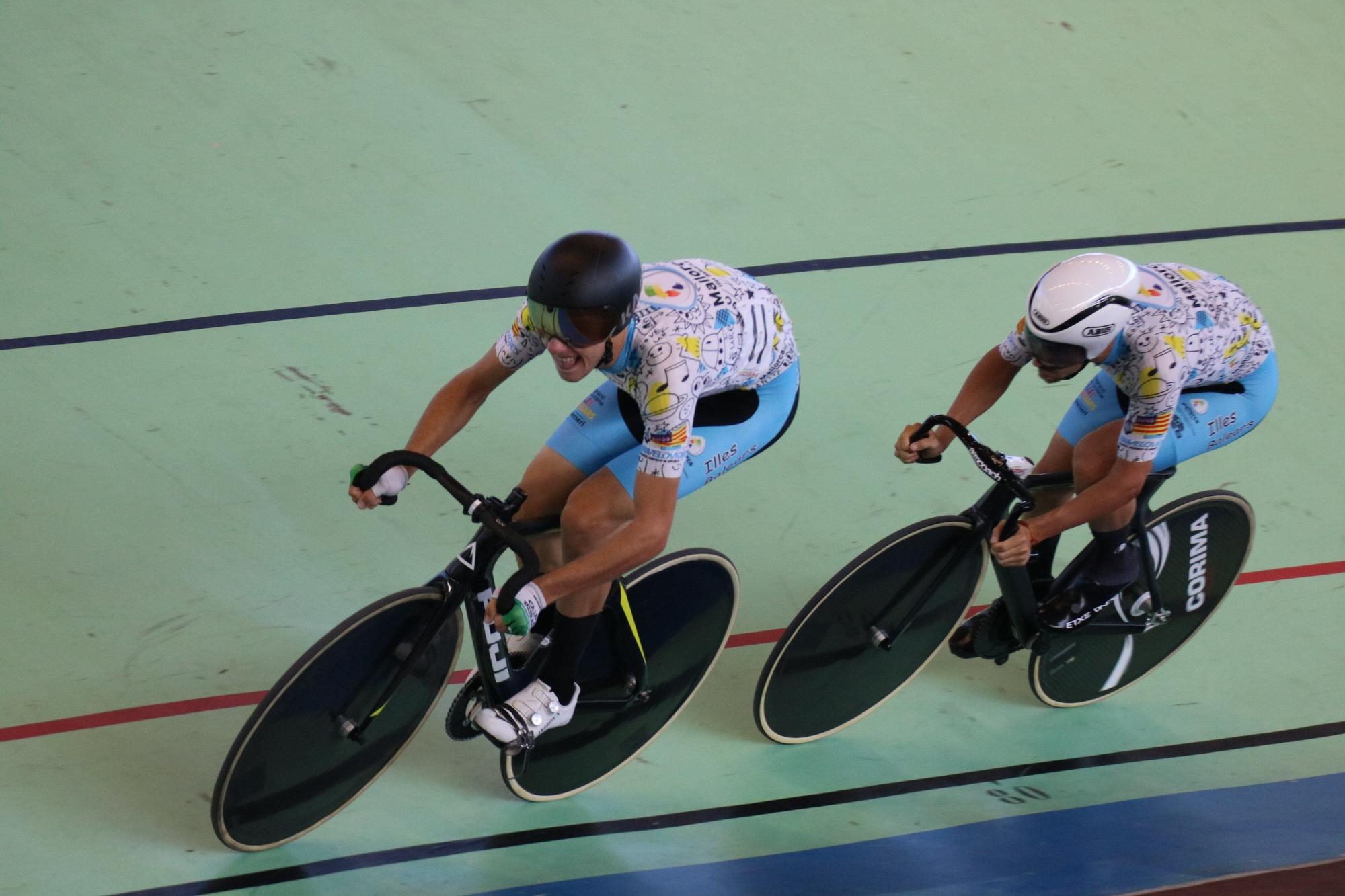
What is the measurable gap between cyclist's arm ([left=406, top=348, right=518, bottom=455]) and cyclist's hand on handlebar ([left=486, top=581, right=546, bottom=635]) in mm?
432

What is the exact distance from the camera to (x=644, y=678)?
3031mm

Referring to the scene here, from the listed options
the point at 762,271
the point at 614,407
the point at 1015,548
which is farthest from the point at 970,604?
the point at 762,271

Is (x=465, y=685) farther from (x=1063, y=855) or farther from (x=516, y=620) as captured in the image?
(x=1063, y=855)

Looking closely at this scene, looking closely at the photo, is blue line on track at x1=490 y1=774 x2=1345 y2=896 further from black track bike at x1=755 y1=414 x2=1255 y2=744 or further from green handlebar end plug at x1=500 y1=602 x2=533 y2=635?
green handlebar end plug at x1=500 y1=602 x2=533 y2=635

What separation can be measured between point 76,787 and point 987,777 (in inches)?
82.8

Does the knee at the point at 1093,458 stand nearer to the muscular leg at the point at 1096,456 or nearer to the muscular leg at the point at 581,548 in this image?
the muscular leg at the point at 1096,456

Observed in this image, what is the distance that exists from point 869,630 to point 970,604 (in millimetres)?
291

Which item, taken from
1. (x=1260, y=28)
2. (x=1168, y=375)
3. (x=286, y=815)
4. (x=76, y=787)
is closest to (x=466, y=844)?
(x=286, y=815)

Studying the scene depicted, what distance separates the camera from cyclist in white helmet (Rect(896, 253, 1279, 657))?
2711mm

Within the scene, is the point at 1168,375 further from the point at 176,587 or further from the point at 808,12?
the point at 808,12

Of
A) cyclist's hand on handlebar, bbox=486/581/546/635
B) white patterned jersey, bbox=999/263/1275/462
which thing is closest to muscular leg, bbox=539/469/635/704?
cyclist's hand on handlebar, bbox=486/581/546/635

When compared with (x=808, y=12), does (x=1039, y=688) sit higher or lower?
lower

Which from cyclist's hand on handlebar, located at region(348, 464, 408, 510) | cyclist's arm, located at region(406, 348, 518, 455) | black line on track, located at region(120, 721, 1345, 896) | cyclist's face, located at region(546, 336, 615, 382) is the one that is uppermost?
cyclist's face, located at region(546, 336, 615, 382)

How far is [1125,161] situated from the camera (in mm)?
5480
